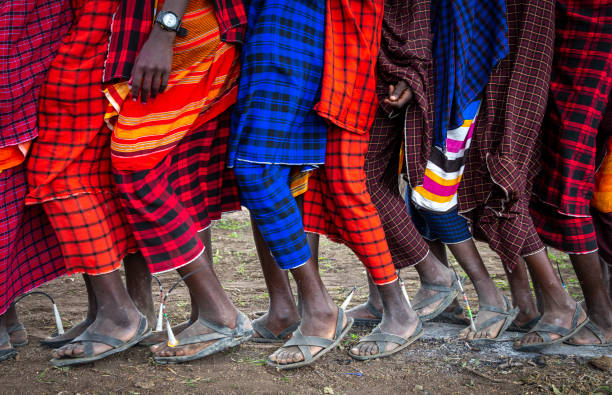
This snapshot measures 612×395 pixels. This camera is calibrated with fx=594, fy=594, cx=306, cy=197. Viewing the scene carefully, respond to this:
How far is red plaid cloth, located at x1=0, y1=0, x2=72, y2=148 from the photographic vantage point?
2461mm

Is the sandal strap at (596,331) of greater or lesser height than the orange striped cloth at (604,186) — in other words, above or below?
below

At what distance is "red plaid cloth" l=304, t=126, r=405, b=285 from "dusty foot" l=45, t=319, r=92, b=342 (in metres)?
1.32

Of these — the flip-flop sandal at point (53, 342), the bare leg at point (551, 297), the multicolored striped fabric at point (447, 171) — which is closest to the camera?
the flip-flop sandal at point (53, 342)

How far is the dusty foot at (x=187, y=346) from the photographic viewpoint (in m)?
2.58

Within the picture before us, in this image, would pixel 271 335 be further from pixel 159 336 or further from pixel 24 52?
pixel 24 52

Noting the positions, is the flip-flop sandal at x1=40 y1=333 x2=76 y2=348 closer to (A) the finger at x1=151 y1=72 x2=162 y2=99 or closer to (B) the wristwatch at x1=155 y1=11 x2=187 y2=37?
(A) the finger at x1=151 y1=72 x2=162 y2=99

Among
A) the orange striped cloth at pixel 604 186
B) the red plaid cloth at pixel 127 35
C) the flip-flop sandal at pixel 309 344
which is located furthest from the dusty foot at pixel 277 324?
the orange striped cloth at pixel 604 186

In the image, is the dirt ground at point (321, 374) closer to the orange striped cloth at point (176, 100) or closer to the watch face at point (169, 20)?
the orange striped cloth at point (176, 100)

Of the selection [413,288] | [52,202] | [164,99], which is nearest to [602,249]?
[413,288]

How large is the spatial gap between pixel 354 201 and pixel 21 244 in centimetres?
154

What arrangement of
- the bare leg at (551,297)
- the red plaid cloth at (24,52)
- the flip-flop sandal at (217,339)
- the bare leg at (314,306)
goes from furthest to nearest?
the bare leg at (551,297) → the bare leg at (314,306) → the flip-flop sandal at (217,339) → the red plaid cloth at (24,52)

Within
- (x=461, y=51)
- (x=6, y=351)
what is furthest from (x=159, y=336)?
(x=461, y=51)

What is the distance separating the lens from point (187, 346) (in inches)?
102

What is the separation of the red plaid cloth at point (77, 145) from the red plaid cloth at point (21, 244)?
96mm
